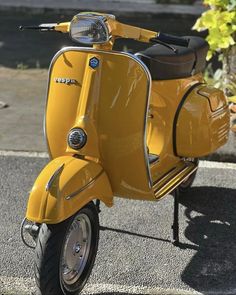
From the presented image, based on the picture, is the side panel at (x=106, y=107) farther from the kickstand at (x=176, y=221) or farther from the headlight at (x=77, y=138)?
the kickstand at (x=176, y=221)

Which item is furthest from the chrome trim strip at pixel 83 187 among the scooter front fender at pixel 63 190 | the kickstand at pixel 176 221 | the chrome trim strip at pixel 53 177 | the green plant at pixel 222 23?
the green plant at pixel 222 23

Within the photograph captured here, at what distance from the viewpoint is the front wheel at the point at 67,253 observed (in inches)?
117

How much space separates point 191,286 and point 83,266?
626 mm

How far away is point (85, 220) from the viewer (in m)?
3.31

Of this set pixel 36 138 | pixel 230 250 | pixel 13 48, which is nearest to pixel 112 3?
pixel 13 48

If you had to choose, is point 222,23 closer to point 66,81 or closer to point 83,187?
point 66,81

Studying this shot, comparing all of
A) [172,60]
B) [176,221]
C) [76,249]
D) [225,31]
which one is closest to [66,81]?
[172,60]

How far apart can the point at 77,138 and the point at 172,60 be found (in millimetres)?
906

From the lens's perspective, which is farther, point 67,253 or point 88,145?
point 88,145

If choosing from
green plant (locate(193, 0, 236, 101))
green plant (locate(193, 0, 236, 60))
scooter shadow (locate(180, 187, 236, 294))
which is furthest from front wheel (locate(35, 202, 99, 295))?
green plant (locate(193, 0, 236, 60))

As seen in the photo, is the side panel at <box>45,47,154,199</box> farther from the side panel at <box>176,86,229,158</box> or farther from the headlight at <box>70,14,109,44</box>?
the side panel at <box>176,86,229,158</box>

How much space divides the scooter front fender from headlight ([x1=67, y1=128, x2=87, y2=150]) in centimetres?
8

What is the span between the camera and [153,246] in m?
3.81

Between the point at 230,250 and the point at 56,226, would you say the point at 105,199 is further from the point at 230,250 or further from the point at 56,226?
the point at 230,250
